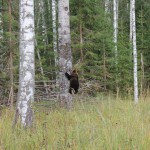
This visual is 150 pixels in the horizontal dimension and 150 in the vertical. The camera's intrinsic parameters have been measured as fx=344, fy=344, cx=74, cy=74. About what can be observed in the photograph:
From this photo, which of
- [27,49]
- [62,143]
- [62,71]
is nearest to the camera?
[62,143]

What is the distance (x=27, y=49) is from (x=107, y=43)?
9.30 m

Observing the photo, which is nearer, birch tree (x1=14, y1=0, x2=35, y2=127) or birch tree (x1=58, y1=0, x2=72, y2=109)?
birch tree (x1=14, y1=0, x2=35, y2=127)

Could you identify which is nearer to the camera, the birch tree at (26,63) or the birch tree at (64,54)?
the birch tree at (26,63)

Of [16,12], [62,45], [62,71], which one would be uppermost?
[16,12]

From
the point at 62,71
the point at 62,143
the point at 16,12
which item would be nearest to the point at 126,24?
the point at 16,12

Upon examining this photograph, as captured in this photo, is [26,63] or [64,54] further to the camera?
[64,54]

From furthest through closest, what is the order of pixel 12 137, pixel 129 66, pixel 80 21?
pixel 129 66 < pixel 80 21 < pixel 12 137

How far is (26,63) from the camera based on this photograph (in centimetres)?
586

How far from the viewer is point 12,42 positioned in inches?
383

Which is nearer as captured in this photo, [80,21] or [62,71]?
[62,71]

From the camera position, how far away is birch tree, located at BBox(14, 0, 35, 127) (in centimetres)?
574

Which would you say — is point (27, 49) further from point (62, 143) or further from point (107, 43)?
point (107, 43)

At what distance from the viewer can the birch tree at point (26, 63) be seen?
574 centimetres

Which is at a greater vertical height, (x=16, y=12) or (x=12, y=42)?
(x=16, y=12)
